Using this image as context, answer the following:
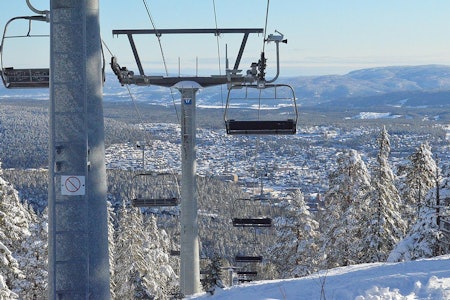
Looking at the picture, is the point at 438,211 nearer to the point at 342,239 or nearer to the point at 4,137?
the point at 342,239

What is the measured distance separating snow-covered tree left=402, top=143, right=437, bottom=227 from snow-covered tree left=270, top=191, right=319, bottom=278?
402cm

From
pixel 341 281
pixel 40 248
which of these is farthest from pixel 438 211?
pixel 40 248

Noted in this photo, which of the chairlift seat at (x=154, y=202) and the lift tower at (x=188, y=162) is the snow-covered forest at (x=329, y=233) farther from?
the lift tower at (x=188, y=162)

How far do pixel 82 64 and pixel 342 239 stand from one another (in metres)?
21.4

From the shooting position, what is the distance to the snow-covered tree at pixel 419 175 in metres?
25.7

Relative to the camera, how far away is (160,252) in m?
32.4

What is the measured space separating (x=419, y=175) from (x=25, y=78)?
21.7m

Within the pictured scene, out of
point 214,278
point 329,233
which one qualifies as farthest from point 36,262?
point 214,278

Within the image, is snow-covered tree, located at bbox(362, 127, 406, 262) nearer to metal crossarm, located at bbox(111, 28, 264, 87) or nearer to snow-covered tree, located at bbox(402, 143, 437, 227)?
snow-covered tree, located at bbox(402, 143, 437, 227)

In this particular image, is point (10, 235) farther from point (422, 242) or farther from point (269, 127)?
point (422, 242)

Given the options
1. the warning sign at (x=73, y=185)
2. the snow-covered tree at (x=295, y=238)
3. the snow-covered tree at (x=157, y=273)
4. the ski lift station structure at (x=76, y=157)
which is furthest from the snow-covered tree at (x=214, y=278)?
the snow-covered tree at (x=157, y=273)

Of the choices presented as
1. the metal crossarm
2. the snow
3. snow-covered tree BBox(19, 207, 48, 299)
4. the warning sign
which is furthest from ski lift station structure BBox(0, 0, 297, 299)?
snow-covered tree BBox(19, 207, 48, 299)

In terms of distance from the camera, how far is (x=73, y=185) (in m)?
3.75

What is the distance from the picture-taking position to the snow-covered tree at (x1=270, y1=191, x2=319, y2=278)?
26.0 metres
